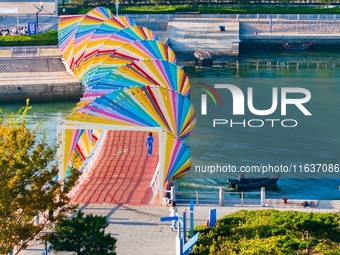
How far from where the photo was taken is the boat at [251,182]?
1791 inches

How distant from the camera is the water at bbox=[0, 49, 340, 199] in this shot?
46562 mm

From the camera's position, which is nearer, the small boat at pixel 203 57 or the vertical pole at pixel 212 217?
the vertical pole at pixel 212 217

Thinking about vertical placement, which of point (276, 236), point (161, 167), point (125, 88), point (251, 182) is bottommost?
point (251, 182)

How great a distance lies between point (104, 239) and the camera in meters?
28.7

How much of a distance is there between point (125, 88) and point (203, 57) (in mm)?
37189

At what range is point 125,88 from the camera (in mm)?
43188

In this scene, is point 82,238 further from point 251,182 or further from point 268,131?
point 268,131

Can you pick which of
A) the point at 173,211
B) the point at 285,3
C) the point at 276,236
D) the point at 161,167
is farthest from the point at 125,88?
the point at 285,3

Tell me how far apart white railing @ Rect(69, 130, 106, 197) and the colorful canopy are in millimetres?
344

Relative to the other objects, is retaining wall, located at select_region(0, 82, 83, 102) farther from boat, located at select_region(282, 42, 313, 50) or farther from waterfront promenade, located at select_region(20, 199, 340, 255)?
waterfront promenade, located at select_region(20, 199, 340, 255)

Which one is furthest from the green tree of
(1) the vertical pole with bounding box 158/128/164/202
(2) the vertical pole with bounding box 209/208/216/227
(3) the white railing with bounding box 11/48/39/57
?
(2) the vertical pole with bounding box 209/208/216/227

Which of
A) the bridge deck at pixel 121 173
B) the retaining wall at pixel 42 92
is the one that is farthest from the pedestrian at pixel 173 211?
the retaining wall at pixel 42 92

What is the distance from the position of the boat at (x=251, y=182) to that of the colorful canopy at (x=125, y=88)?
10.7 ft

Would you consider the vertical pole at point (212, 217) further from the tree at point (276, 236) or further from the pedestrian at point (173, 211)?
the pedestrian at point (173, 211)
